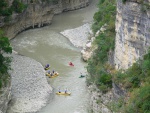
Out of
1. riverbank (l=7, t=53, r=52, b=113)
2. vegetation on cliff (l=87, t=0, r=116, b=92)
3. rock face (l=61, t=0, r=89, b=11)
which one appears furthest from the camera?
rock face (l=61, t=0, r=89, b=11)

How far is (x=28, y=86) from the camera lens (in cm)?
4097

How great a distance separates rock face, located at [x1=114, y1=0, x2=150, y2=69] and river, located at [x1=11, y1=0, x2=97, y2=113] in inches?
276

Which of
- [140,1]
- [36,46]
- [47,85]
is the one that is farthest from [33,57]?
[140,1]

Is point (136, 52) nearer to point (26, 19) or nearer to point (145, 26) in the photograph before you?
point (145, 26)

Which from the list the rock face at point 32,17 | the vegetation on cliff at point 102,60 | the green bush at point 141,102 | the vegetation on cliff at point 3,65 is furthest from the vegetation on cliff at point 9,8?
the green bush at point 141,102

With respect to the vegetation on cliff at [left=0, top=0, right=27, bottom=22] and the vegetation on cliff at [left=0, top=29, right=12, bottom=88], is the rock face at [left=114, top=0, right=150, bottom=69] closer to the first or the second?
the vegetation on cliff at [left=0, top=29, right=12, bottom=88]

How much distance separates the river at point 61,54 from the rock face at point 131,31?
7.01 metres

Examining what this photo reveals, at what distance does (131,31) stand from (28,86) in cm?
1361

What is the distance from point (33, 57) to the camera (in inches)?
1907

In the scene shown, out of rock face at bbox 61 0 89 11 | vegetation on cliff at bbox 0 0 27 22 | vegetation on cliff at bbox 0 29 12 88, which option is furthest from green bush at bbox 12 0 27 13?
vegetation on cliff at bbox 0 29 12 88

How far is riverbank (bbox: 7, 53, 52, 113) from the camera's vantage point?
124 ft

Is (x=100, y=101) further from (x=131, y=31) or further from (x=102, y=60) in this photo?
(x=131, y=31)

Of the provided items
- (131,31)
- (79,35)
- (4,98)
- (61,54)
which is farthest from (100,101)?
(79,35)

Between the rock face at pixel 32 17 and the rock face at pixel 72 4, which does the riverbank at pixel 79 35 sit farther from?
the rock face at pixel 72 4
